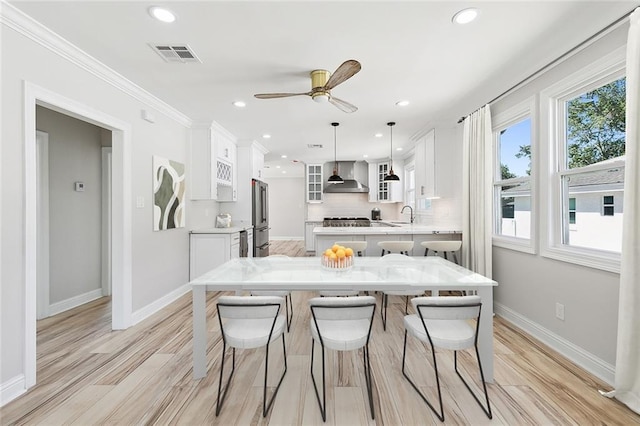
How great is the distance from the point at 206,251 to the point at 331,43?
3.42 metres

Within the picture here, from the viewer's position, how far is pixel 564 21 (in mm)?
2006

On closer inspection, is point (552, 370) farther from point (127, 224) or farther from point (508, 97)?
point (127, 224)

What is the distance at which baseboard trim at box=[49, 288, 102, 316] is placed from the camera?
3373mm

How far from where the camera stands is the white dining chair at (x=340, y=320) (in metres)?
1.67

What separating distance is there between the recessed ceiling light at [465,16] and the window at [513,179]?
1388mm

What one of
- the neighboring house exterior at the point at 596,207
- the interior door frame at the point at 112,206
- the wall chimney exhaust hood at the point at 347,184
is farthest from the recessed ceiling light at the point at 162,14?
the wall chimney exhaust hood at the point at 347,184

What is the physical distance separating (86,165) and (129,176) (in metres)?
1.30

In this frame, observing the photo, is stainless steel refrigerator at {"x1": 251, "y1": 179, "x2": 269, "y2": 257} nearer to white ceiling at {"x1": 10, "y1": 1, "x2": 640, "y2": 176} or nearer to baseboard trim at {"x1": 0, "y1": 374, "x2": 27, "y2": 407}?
white ceiling at {"x1": 10, "y1": 1, "x2": 640, "y2": 176}

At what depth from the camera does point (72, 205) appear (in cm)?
361

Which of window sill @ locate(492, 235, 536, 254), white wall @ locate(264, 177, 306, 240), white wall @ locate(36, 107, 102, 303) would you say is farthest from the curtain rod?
white wall @ locate(264, 177, 306, 240)

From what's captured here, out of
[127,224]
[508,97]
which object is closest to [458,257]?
[508,97]

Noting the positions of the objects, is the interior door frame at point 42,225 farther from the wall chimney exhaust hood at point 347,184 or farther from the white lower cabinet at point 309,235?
Answer: the wall chimney exhaust hood at point 347,184

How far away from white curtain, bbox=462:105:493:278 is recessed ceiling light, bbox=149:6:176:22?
3.37 metres

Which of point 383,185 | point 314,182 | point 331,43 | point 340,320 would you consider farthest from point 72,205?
point 383,185
